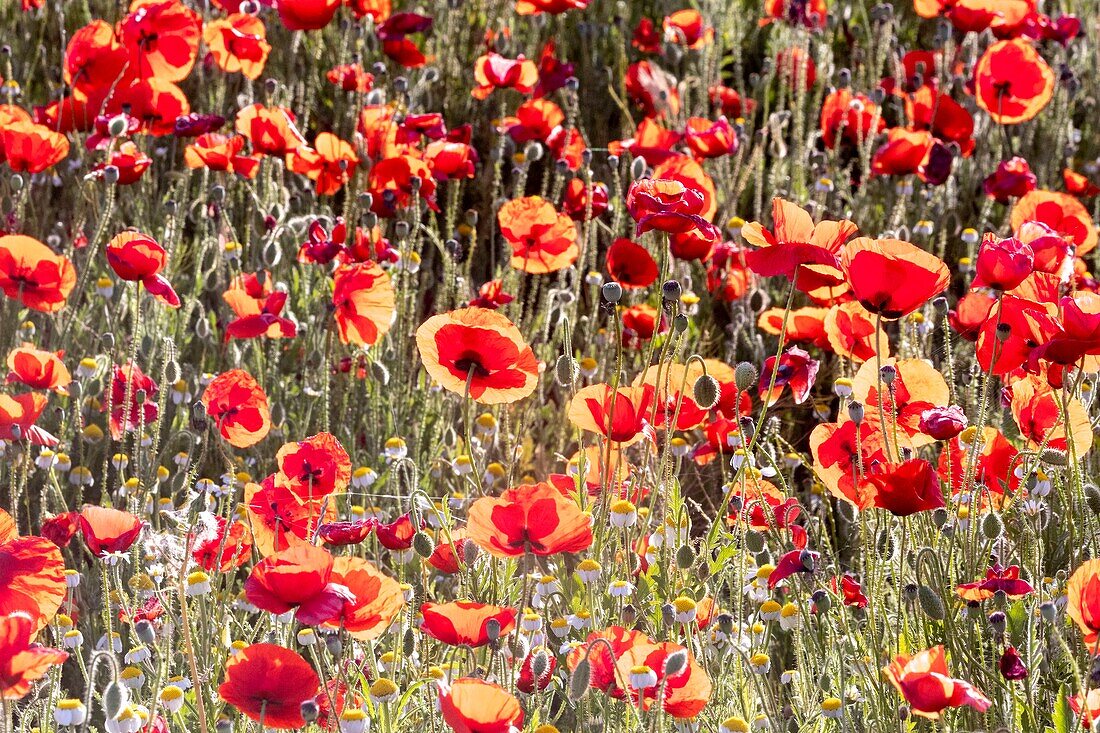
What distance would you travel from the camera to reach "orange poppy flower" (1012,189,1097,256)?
9.39 ft

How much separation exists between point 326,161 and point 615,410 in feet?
5.08

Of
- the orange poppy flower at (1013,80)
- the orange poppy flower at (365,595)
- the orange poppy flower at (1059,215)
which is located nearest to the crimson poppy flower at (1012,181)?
the orange poppy flower at (1013,80)

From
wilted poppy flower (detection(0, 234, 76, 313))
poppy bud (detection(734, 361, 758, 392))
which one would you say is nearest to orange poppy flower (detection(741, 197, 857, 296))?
poppy bud (detection(734, 361, 758, 392))

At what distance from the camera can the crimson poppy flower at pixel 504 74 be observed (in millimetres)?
3809

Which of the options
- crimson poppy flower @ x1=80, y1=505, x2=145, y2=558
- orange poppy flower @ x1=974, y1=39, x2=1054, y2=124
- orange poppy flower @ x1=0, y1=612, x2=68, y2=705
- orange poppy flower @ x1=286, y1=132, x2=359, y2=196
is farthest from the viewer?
orange poppy flower @ x1=974, y1=39, x2=1054, y2=124

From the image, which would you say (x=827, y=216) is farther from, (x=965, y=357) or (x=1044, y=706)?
(x=1044, y=706)

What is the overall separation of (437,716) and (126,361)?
4.98ft

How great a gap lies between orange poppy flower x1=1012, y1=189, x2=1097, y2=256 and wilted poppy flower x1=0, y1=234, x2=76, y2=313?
5.97 ft

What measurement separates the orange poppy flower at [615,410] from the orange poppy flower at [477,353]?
0.31 ft

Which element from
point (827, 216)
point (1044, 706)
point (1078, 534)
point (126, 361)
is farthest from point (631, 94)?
point (1044, 706)

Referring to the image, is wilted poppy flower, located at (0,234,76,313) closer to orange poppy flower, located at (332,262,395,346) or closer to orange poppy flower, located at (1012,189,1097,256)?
orange poppy flower, located at (332,262,395,346)

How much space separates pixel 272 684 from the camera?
5.23 feet

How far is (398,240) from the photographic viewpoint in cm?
404

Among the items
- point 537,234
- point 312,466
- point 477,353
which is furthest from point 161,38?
point 477,353
